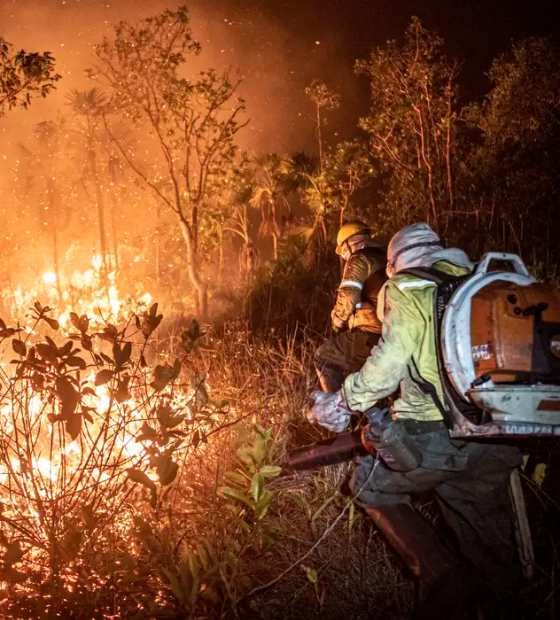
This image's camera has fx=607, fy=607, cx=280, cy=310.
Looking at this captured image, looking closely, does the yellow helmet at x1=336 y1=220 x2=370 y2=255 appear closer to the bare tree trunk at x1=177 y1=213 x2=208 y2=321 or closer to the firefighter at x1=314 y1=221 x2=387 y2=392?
the firefighter at x1=314 y1=221 x2=387 y2=392

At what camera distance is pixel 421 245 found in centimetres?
302

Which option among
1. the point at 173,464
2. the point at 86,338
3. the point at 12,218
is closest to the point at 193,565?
the point at 173,464

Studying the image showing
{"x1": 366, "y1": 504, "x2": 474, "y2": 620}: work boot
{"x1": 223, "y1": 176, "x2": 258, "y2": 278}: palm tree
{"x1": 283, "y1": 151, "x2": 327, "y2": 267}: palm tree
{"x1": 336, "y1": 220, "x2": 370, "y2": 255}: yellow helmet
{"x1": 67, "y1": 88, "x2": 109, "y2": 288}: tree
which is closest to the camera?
{"x1": 366, "y1": 504, "x2": 474, "y2": 620}: work boot

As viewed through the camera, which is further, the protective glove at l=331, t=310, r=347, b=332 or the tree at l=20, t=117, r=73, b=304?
the tree at l=20, t=117, r=73, b=304

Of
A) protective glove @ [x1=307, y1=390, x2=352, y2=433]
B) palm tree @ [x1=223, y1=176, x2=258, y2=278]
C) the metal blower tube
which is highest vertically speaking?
palm tree @ [x1=223, y1=176, x2=258, y2=278]

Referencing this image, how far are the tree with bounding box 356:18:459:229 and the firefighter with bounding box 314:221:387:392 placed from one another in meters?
9.68

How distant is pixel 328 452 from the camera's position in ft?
9.96

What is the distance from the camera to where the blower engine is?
241 centimetres

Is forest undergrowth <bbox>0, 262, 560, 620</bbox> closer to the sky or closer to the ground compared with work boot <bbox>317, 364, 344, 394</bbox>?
closer to the ground

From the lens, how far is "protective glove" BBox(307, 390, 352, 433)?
9.78 feet

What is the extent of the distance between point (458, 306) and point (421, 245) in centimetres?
55

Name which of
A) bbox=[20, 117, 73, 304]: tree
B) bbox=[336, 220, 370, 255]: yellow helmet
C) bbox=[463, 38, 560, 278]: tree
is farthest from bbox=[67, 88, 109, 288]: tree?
bbox=[336, 220, 370, 255]: yellow helmet

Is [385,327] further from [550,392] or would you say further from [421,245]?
[550,392]

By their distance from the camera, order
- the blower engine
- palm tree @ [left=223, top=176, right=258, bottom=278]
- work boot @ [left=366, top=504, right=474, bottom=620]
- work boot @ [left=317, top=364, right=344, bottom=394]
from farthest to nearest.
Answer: palm tree @ [left=223, top=176, right=258, bottom=278] → work boot @ [left=317, top=364, right=344, bottom=394] → work boot @ [left=366, top=504, right=474, bottom=620] → the blower engine
